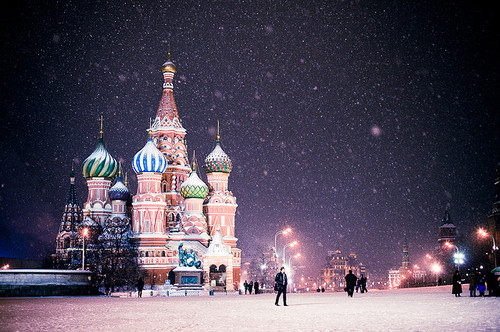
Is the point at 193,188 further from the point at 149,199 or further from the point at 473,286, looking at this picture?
the point at 473,286

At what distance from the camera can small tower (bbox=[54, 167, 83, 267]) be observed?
83.8 metres

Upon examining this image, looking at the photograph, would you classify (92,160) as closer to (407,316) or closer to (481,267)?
(481,267)

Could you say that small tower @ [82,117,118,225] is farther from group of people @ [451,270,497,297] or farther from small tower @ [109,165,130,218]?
group of people @ [451,270,497,297]

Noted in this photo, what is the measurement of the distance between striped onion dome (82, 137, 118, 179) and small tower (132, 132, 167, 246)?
259 inches

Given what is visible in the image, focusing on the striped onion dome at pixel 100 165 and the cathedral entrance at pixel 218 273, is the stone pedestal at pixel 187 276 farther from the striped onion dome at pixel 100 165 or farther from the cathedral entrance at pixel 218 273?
the striped onion dome at pixel 100 165

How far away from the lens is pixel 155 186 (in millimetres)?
78688

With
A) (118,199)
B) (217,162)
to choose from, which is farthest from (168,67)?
(118,199)

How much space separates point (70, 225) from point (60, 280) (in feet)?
169

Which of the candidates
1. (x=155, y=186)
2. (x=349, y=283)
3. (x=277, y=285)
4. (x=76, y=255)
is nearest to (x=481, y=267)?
(x=155, y=186)

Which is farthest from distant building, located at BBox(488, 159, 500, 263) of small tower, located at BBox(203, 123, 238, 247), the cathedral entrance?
the cathedral entrance

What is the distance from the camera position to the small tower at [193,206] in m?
81.1

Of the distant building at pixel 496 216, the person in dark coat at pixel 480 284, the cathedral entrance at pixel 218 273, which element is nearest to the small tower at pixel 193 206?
the cathedral entrance at pixel 218 273

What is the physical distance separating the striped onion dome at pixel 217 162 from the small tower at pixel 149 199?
363 inches

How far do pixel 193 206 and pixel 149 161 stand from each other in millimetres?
8474
